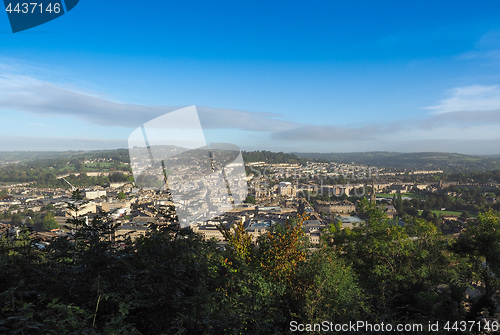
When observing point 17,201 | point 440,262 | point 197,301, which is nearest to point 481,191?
point 440,262

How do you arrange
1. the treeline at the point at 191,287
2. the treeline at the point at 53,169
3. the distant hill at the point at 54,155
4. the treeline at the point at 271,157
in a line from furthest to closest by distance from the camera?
1. the treeline at the point at 271,157
2. the distant hill at the point at 54,155
3. the treeline at the point at 53,169
4. the treeline at the point at 191,287

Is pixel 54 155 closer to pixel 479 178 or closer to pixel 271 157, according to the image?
pixel 271 157

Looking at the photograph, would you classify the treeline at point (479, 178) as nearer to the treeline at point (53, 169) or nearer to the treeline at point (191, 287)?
the treeline at point (191, 287)

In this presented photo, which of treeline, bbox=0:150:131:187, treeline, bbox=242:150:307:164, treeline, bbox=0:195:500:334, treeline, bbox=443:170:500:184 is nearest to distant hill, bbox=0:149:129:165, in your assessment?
treeline, bbox=0:150:131:187

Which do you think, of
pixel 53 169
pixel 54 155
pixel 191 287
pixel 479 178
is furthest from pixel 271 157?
pixel 191 287

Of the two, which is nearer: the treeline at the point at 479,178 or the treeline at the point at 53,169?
the treeline at the point at 53,169

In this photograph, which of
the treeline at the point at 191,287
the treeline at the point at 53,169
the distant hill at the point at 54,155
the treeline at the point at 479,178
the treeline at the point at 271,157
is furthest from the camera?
→ the treeline at the point at 271,157


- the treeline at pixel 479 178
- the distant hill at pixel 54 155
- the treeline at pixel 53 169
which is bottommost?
the treeline at pixel 479 178

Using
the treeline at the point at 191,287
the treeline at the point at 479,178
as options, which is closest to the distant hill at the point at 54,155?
the treeline at the point at 191,287

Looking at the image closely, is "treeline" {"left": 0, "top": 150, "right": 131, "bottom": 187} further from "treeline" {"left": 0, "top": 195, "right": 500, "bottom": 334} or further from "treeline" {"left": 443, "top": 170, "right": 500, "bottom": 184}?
"treeline" {"left": 443, "top": 170, "right": 500, "bottom": 184}
